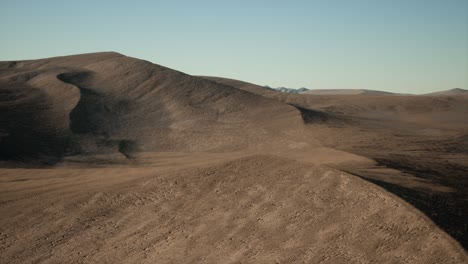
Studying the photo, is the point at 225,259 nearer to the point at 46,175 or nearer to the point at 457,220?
the point at 457,220

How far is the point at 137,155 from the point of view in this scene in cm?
2680

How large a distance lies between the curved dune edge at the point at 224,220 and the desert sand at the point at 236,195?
0.04 metres

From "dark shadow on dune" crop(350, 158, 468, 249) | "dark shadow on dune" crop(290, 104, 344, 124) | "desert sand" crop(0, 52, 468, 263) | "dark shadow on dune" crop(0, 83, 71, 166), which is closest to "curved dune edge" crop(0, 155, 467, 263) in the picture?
"desert sand" crop(0, 52, 468, 263)

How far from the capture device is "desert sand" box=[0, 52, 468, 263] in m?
12.0

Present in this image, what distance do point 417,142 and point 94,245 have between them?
17474mm

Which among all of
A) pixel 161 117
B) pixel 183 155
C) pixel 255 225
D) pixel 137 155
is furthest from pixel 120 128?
pixel 255 225

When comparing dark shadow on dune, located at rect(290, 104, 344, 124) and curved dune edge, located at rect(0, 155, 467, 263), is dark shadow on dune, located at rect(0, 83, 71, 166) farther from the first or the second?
dark shadow on dune, located at rect(290, 104, 344, 124)

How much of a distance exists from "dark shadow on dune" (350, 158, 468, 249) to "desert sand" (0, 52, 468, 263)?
0.18 ft

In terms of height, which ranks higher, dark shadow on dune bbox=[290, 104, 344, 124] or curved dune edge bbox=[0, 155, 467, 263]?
dark shadow on dune bbox=[290, 104, 344, 124]

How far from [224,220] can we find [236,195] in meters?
1.40

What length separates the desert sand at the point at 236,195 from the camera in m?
12.0

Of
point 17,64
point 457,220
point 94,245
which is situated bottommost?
point 94,245

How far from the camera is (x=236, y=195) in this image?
15148 millimetres

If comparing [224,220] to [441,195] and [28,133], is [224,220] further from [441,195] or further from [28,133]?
[28,133]
